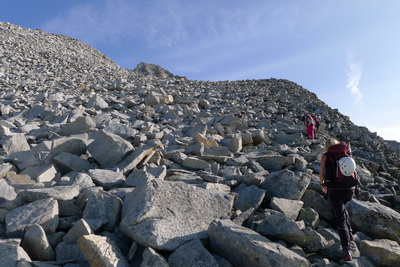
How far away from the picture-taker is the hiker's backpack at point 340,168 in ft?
15.9

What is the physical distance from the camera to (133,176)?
6320 mm

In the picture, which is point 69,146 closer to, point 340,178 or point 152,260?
point 152,260

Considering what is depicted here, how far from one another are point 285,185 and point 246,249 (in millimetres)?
2682

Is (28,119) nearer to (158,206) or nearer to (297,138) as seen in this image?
(158,206)

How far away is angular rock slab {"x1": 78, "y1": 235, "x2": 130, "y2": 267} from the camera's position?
3.78 metres

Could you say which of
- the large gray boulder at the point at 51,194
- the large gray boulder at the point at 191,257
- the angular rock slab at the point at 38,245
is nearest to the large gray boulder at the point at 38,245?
the angular rock slab at the point at 38,245

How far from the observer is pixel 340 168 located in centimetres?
491

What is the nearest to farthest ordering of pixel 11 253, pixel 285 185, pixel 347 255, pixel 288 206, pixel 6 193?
pixel 11 253
pixel 347 255
pixel 6 193
pixel 288 206
pixel 285 185

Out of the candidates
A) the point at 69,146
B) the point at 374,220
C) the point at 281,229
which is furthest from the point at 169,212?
the point at 69,146

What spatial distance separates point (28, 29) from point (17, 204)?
1574 inches

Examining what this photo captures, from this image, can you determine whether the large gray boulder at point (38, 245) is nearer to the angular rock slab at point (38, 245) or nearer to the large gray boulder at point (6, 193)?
the angular rock slab at point (38, 245)

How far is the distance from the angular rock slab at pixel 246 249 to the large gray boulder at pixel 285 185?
2.15m

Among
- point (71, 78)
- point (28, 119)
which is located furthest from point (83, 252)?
point (71, 78)

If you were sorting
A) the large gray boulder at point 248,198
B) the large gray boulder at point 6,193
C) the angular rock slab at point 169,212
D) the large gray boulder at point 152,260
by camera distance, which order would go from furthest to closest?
the large gray boulder at point 248,198 < the large gray boulder at point 6,193 < the angular rock slab at point 169,212 < the large gray boulder at point 152,260
